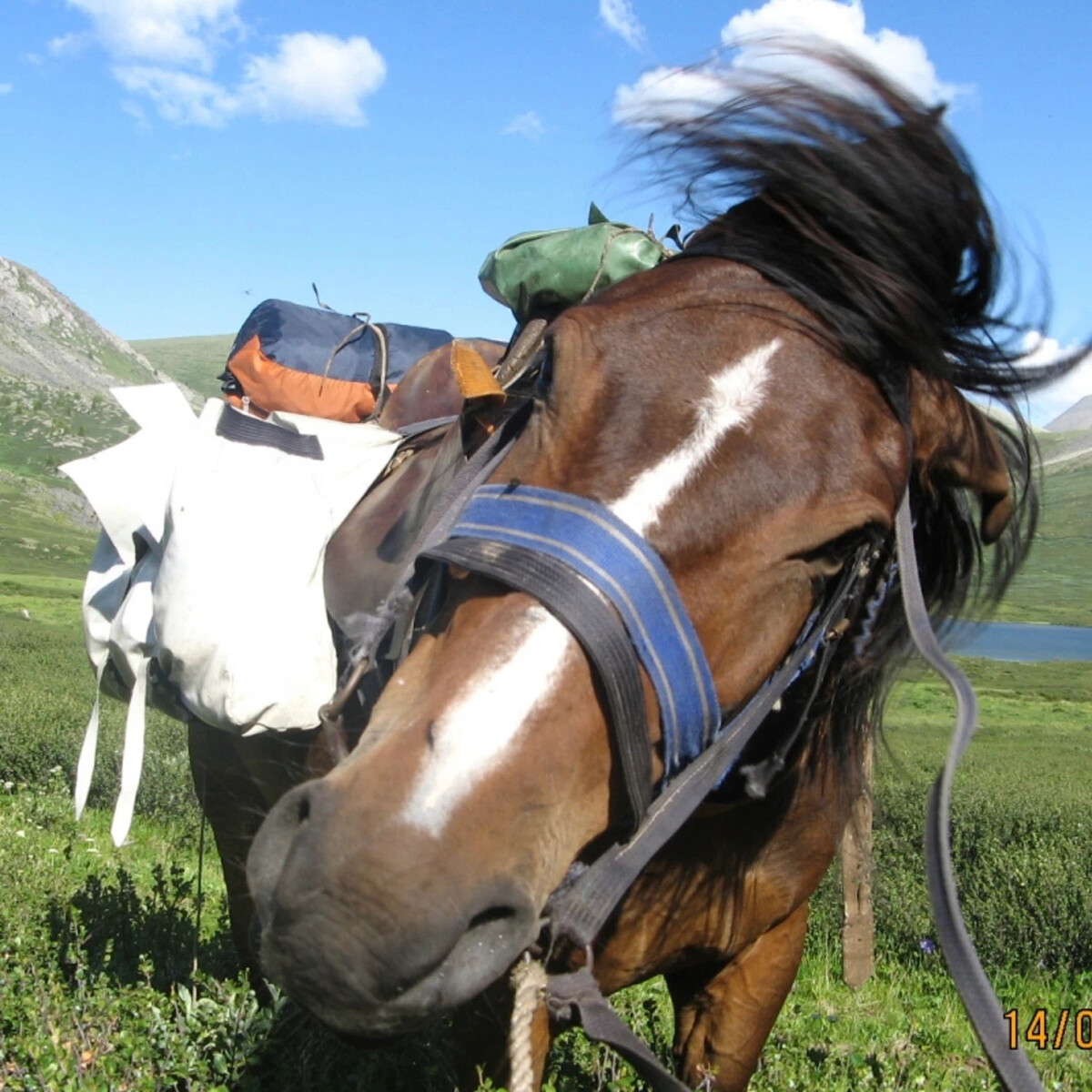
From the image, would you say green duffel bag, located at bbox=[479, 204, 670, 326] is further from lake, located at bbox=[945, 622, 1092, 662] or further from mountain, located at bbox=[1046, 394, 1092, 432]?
lake, located at bbox=[945, 622, 1092, 662]

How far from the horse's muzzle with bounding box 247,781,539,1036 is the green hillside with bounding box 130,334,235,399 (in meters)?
137

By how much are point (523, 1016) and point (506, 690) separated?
0.64m

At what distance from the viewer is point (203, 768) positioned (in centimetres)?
402

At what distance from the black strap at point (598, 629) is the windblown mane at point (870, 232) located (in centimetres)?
74

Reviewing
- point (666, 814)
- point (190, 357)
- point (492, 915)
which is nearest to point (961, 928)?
point (666, 814)

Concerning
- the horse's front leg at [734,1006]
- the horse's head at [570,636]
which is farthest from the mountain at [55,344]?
the horse's head at [570,636]

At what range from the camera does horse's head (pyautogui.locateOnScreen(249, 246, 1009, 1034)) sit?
1.56 meters

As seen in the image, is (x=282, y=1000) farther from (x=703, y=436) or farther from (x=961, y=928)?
(x=703, y=436)

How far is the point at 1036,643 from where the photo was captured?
76750mm

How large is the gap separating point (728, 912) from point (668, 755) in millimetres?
1347

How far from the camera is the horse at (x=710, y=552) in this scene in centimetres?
158

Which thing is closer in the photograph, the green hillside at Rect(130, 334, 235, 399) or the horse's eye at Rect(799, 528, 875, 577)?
the horse's eye at Rect(799, 528, 875, 577)

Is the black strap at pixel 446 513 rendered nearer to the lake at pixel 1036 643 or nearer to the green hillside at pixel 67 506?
the lake at pixel 1036 643

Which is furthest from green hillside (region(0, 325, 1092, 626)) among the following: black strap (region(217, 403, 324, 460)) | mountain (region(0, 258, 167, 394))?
black strap (region(217, 403, 324, 460))
